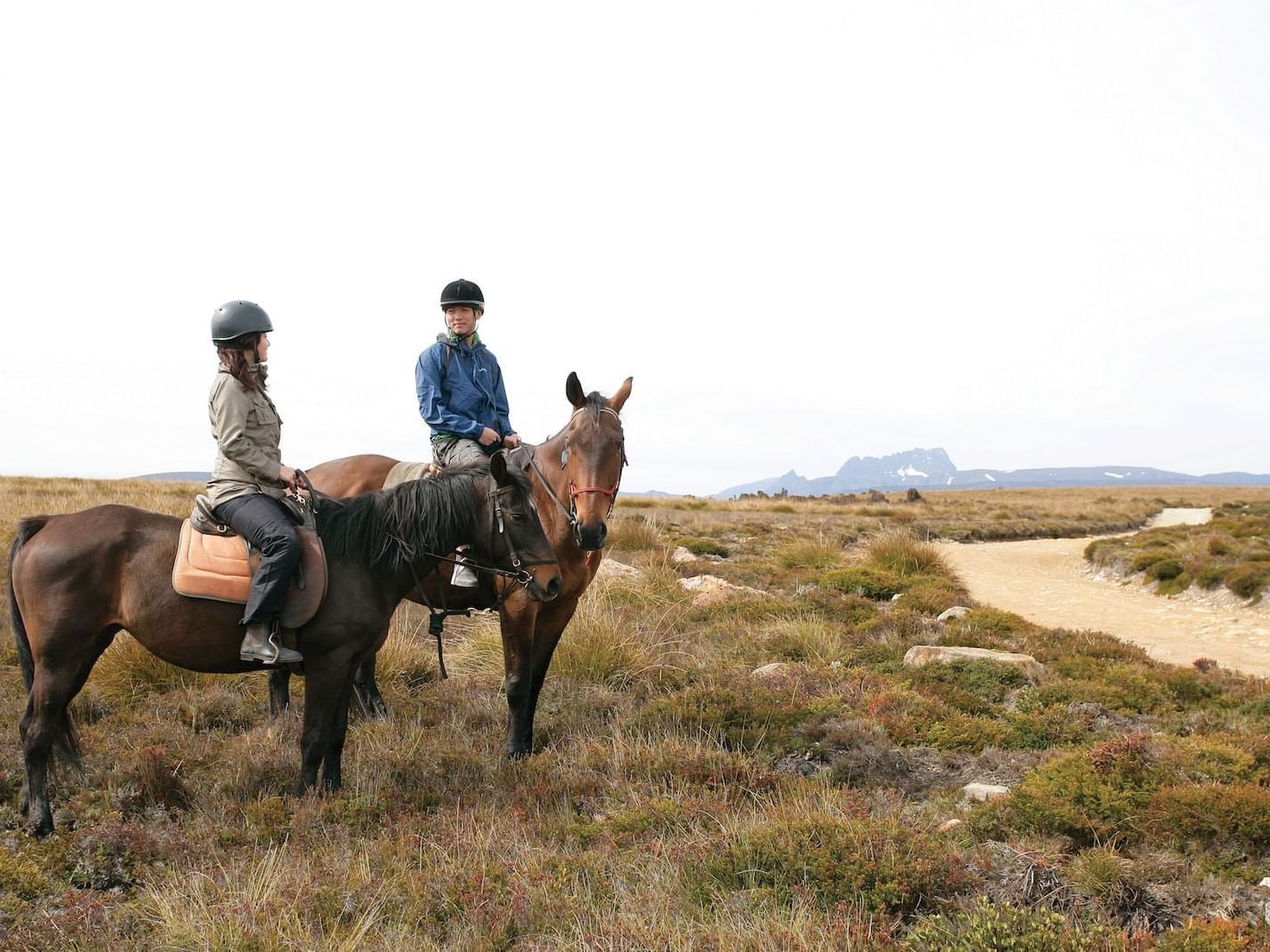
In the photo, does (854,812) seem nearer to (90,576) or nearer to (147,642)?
(147,642)

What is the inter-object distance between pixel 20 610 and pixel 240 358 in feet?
6.93

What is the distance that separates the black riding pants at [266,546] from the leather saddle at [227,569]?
0.07 m

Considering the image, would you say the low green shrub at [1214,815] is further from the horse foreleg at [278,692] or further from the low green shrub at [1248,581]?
the low green shrub at [1248,581]

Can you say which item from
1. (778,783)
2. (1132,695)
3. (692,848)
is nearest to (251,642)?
(692,848)

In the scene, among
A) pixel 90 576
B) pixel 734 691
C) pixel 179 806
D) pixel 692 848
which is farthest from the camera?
pixel 734 691

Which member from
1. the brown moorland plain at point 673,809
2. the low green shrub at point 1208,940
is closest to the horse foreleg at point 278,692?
the brown moorland plain at point 673,809

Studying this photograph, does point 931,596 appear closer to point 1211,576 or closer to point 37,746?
point 1211,576

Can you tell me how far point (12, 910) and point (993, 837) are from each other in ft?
16.6

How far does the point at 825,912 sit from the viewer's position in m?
3.52

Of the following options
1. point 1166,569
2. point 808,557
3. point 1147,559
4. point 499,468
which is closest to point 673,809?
point 499,468

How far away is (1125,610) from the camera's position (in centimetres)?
1280

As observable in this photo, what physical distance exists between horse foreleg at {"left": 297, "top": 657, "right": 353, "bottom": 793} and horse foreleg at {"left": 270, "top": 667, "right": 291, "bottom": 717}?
67.8 inches

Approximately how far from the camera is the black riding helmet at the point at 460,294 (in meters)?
6.61

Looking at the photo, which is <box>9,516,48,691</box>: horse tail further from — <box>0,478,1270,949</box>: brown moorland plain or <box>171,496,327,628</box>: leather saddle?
<box>171,496,327,628</box>: leather saddle
